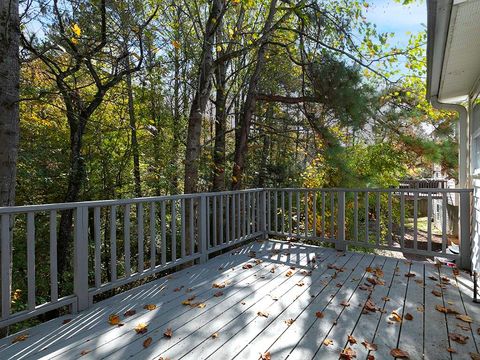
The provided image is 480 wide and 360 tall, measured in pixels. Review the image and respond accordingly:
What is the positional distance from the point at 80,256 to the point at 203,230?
172 centimetres

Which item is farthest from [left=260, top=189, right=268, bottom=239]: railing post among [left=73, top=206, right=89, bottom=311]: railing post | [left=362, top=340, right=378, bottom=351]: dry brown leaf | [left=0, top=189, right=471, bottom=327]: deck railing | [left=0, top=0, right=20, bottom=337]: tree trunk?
[left=0, top=0, right=20, bottom=337]: tree trunk

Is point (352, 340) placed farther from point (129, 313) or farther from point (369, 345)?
point (129, 313)

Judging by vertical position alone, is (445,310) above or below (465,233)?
below

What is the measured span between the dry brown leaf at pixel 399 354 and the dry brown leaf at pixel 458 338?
45 cm

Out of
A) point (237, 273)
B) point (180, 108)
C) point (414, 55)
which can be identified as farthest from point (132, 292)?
point (414, 55)

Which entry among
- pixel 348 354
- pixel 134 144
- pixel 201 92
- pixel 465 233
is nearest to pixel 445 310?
pixel 348 354

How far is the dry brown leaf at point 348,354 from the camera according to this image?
1848mm

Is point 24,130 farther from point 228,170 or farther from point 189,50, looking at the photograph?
point 228,170

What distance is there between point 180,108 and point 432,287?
20.0ft

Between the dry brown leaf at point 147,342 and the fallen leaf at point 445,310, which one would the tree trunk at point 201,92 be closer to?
the dry brown leaf at point 147,342

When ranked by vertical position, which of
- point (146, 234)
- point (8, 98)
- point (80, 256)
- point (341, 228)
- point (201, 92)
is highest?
point (201, 92)

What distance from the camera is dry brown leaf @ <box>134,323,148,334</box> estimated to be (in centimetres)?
217

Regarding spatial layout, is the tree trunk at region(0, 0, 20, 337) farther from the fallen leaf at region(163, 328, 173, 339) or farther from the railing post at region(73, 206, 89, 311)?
the fallen leaf at region(163, 328, 173, 339)

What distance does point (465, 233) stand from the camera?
364 cm
